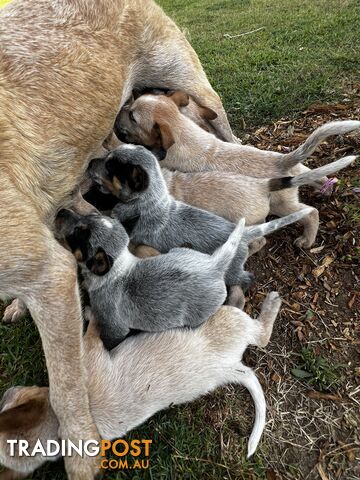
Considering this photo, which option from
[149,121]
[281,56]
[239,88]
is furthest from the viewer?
[281,56]

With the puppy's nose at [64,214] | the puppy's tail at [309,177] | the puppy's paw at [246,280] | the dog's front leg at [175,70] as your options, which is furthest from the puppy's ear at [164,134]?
the puppy's paw at [246,280]

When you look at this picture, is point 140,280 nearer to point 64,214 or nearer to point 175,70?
point 64,214

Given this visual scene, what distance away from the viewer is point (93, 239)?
312 cm

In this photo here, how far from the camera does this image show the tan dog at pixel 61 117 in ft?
9.08

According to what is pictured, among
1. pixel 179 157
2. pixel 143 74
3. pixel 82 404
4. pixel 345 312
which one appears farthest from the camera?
pixel 143 74

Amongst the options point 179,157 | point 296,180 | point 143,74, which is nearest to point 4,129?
point 179,157

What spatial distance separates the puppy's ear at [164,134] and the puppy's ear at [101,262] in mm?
1230

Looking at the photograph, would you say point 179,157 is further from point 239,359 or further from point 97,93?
point 239,359

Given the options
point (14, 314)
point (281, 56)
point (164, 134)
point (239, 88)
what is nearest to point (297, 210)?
point (164, 134)

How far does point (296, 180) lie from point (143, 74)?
1.93m

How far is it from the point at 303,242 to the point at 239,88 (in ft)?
9.84

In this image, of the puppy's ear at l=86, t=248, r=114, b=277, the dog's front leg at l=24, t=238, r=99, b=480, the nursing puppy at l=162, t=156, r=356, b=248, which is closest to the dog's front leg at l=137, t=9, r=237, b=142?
the nursing puppy at l=162, t=156, r=356, b=248

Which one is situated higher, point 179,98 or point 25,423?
point 179,98

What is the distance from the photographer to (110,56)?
12.0ft
